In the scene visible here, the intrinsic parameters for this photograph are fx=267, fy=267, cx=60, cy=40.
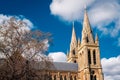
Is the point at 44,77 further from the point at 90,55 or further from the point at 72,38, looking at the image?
the point at 72,38

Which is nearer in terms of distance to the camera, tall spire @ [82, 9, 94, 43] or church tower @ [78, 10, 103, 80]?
church tower @ [78, 10, 103, 80]

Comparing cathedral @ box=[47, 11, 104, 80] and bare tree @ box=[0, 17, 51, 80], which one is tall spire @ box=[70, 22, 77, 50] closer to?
cathedral @ box=[47, 11, 104, 80]

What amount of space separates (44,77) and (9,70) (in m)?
4.66

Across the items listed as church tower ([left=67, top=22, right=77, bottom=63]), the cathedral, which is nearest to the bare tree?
the cathedral

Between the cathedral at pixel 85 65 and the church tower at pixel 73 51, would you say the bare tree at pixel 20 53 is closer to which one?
the cathedral at pixel 85 65

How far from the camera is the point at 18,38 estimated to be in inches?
1046

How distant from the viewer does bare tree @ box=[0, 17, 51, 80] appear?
83.7 feet

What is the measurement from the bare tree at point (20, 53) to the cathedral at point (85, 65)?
38626 mm

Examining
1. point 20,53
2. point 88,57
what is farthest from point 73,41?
point 20,53

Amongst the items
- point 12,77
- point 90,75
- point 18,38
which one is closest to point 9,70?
point 12,77

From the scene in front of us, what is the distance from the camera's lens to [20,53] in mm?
25703

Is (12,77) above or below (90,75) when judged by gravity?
below

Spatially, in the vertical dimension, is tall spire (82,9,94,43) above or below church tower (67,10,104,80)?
above

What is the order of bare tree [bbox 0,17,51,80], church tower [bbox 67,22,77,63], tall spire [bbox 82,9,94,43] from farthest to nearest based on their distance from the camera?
church tower [bbox 67,22,77,63], tall spire [bbox 82,9,94,43], bare tree [bbox 0,17,51,80]
